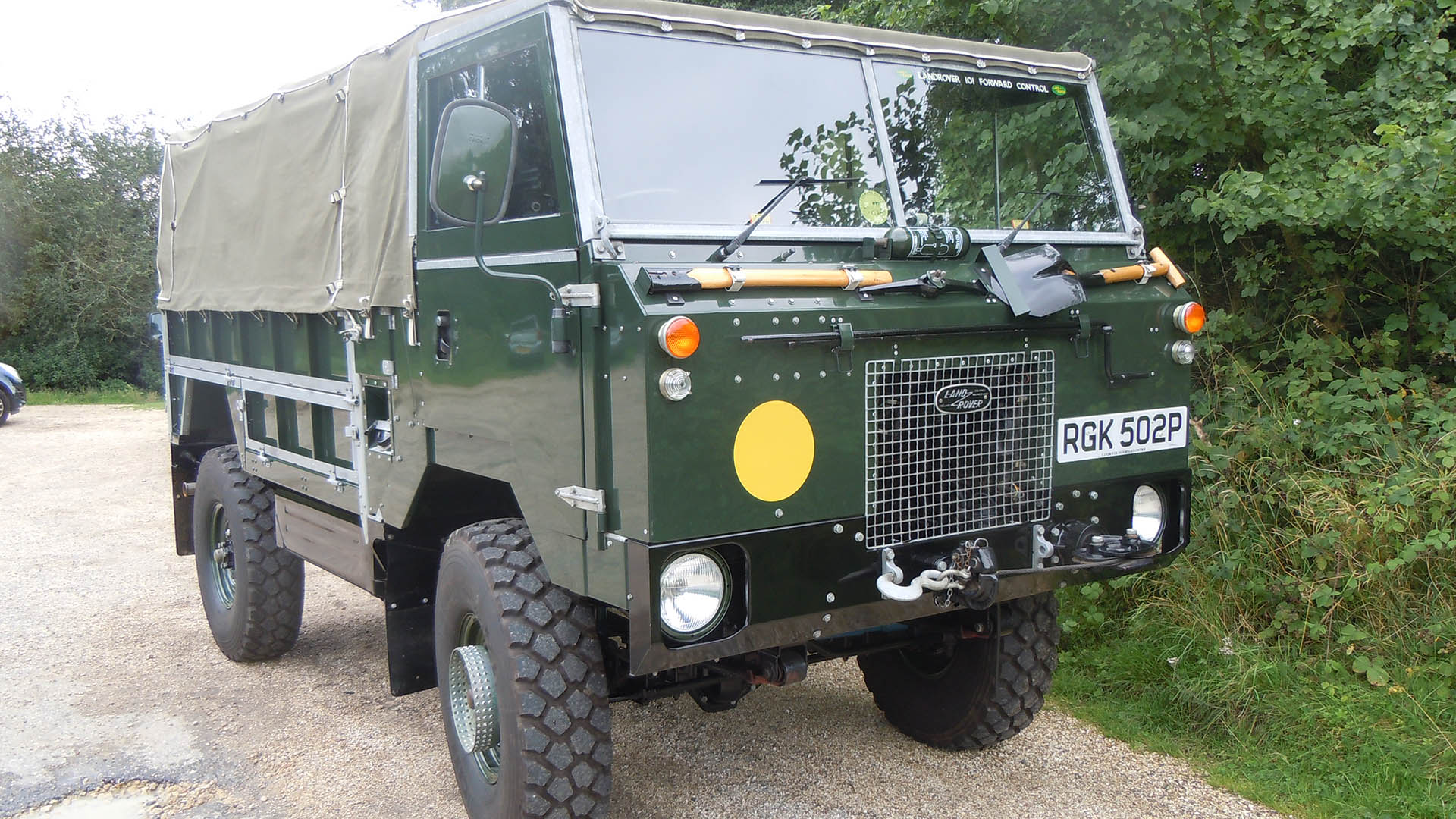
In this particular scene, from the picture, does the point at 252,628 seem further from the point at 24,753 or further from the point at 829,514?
the point at 829,514

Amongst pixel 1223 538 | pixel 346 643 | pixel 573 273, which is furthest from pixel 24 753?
pixel 1223 538

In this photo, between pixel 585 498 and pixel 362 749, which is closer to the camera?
pixel 585 498

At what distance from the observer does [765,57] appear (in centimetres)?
354

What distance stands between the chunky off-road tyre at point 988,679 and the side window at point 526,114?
213 cm

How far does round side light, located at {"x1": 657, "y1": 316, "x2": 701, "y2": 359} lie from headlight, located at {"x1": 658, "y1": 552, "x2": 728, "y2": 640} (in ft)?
1.77

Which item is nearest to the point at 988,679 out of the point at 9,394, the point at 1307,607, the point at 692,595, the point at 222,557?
the point at 1307,607

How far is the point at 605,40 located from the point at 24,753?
3715mm

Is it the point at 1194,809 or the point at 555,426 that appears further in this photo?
the point at 1194,809

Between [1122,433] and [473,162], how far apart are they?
2.19 m

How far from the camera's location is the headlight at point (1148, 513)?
3.86m

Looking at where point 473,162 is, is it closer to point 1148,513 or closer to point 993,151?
point 993,151

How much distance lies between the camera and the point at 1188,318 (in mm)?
3766

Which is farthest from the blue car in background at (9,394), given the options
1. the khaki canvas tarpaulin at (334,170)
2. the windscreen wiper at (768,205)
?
the windscreen wiper at (768,205)

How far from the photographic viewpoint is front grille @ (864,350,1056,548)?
10.7ft
